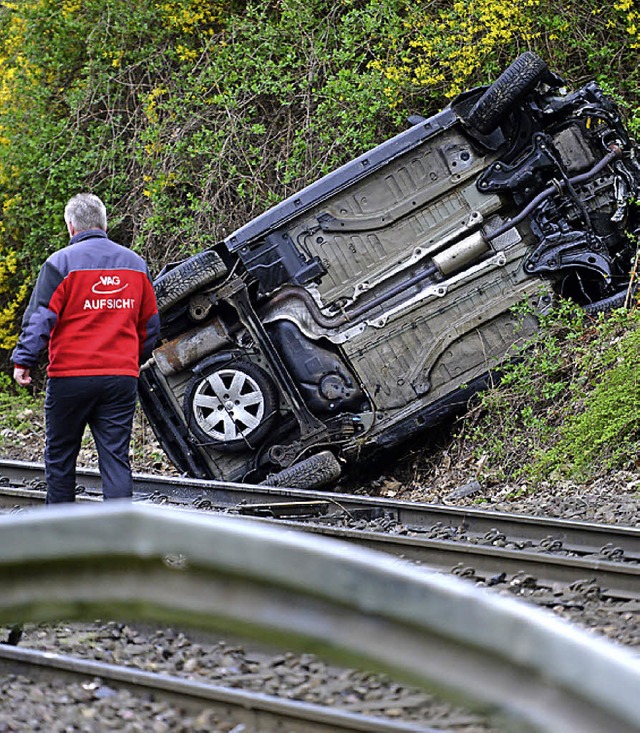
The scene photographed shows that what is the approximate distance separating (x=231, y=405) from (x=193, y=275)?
118 centimetres

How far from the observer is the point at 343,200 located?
9898 millimetres

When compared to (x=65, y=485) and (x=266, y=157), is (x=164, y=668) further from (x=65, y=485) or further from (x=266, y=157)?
(x=266, y=157)

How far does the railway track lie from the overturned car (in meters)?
1.18

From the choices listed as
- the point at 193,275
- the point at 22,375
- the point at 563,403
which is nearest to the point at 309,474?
the point at 193,275

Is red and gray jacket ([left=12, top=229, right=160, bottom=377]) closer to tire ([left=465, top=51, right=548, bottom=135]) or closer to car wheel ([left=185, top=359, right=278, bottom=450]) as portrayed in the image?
car wheel ([left=185, top=359, right=278, bottom=450])

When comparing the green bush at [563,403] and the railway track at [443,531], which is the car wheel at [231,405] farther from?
the green bush at [563,403]

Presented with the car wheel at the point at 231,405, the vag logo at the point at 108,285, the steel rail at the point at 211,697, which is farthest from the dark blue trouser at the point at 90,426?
the car wheel at the point at 231,405

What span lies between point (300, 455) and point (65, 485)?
137 inches

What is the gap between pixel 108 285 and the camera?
20.6 ft

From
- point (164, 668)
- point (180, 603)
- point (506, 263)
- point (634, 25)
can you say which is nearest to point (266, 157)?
point (634, 25)

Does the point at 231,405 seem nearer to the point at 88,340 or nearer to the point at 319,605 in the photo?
the point at 88,340

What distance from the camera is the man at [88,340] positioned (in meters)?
6.20

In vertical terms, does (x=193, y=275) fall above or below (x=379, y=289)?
above

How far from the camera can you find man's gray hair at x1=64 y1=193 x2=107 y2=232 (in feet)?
20.9
